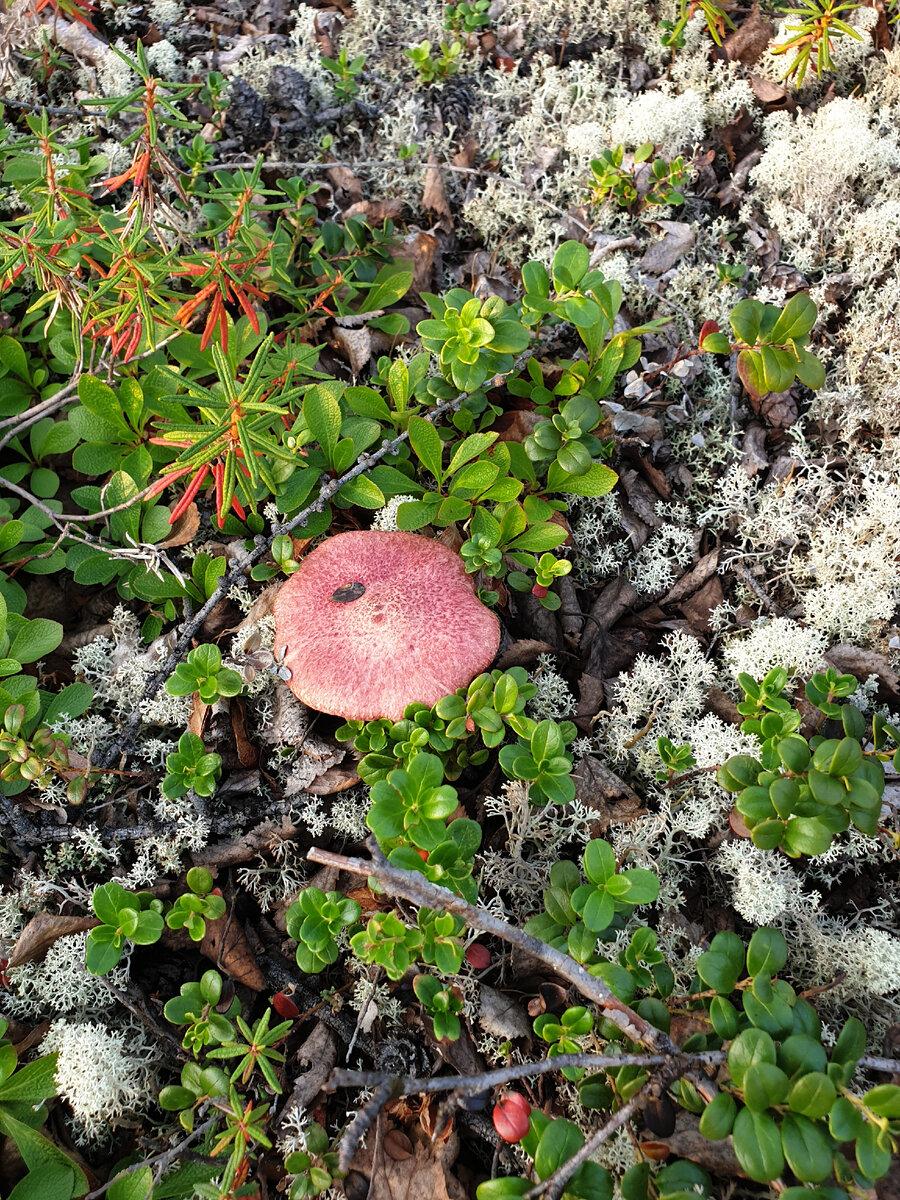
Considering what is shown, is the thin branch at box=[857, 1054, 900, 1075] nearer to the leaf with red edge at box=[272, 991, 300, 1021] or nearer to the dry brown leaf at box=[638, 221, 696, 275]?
the leaf with red edge at box=[272, 991, 300, 1021]

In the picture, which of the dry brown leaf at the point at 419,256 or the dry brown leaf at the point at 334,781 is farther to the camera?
the dry brown leaf at the point at 419,256

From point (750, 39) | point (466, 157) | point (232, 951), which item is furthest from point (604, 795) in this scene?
point (750, 39)

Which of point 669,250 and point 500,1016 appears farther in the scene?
point 669,250

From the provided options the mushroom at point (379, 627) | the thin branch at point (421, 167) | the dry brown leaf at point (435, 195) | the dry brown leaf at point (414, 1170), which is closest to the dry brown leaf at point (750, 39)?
the thin branch at point (421, 167)

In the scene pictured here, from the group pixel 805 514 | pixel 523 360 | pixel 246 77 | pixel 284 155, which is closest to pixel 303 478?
pixel 523 360

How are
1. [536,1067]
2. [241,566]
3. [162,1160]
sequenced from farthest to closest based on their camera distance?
[241,566], [162,1160], [536,1067]

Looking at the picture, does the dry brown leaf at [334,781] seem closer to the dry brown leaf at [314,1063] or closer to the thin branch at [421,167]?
the dry brown leaf at [314,1063]

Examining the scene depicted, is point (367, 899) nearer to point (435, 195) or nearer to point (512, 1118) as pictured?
point (512, 1118)
